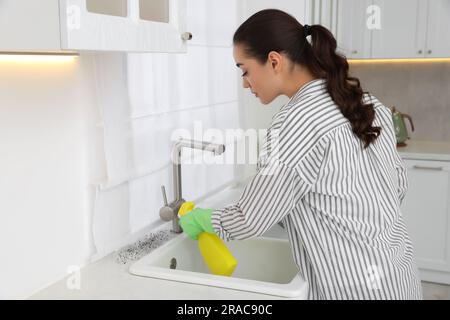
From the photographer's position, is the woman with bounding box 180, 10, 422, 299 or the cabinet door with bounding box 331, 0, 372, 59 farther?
the cabinet door with bounding box 331, 0, 372, 59

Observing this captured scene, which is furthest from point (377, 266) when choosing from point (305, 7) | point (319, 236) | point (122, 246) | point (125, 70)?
point (305, 7)

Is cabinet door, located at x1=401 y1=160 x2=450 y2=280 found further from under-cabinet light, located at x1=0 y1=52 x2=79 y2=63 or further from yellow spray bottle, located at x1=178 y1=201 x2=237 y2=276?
under-cabinet light, located at x1=0 y1=52 x2=79 y2=63

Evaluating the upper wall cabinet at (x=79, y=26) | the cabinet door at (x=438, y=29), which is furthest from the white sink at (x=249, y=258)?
the cabinet door at (x=438, y=29)

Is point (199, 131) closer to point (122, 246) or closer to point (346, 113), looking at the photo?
point (122, 246)

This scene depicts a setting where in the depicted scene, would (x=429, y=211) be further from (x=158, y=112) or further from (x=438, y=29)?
(x=158, y=112)

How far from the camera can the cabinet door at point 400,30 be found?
11.1 feet

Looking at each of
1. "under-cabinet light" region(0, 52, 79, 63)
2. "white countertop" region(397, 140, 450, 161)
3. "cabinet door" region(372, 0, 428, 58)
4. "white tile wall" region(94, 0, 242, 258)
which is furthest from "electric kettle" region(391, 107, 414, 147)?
"under-cabinet light" region(0, 52, 79, 63)

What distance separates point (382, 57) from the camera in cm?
349

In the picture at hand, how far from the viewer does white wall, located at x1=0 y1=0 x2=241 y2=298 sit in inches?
54.6

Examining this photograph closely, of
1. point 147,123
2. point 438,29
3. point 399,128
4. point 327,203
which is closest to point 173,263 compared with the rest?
point 147,123

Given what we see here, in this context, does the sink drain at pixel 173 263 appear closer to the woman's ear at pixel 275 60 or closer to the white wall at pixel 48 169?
the white wall at pixel 48 169

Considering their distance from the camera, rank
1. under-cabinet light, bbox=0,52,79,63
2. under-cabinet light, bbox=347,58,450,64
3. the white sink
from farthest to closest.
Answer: under-cabinet light, bbox=347,58,450,64, the white sink, under-cabinet light, bbox=0,52,79,63

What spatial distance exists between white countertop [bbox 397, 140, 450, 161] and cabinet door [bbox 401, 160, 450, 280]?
0.03 m

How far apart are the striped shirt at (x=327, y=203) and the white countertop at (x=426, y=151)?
77.5 inches
